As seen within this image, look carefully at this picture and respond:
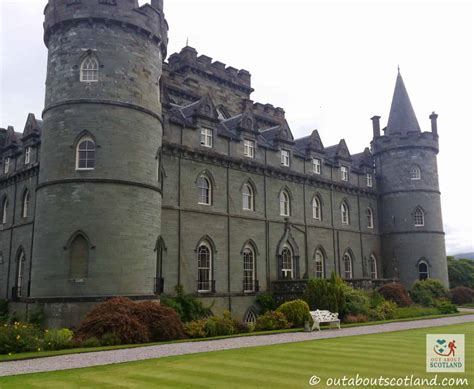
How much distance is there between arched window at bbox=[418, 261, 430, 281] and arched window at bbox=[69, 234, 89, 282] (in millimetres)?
28280

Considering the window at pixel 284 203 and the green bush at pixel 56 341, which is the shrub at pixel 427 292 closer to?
the window at pixel 284 203

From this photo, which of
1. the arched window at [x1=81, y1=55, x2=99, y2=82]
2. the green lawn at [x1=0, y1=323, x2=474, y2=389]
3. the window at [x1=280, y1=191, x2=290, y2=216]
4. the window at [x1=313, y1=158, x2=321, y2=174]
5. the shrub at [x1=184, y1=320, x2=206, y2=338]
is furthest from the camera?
the window at [x1=313, y1=158, x2=321, y2=174]

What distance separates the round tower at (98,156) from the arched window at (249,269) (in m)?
8.05

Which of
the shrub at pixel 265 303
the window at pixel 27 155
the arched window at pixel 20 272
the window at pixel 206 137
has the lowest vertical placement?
the shrub at pixel 265 303

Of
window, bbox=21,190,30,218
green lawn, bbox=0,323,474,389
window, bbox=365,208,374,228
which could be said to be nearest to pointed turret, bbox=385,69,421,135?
window, bbox=365,208,374,228

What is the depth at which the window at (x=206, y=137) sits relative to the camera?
2830 cm

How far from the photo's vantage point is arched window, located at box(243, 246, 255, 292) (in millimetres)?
29109

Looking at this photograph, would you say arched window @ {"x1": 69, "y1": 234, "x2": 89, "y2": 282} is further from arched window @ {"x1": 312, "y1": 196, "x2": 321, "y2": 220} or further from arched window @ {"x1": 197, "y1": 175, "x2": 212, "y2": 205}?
arched window @ {"x1": 312, "y1": 196, "x2": 321, "y2": 220}

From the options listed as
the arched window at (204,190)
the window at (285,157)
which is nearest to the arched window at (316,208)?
the window at (285,157)

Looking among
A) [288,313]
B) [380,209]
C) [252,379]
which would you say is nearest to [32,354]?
[252,379]

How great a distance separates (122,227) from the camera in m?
21.1

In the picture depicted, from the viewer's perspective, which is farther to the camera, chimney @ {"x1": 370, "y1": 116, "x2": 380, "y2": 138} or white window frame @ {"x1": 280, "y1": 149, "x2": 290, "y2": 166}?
chimney @ {"x1": 370, "y1": 116, "x2": 380, "y2": 138}

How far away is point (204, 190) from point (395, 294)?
14585 millimetres

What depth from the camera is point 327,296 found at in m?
24.8
